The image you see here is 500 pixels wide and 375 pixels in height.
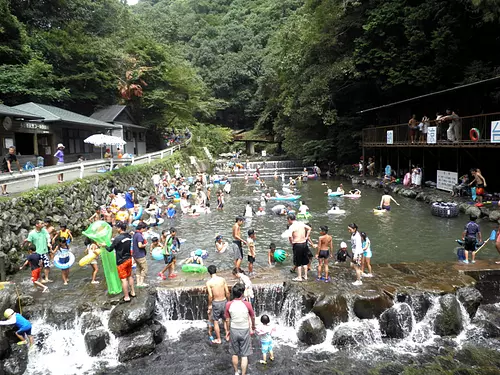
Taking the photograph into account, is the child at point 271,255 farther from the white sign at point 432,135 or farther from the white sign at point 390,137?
the white sign at point 390,137

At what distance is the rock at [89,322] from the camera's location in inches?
353

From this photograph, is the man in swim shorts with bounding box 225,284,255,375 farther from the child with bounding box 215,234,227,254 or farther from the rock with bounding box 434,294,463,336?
the child with bounding box 215,234,227,254

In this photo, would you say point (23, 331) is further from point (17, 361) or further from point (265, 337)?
point (265, 337)

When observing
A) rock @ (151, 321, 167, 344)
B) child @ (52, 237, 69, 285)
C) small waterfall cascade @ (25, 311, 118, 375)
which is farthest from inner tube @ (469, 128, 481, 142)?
child @ (52, 237, 69, 285)

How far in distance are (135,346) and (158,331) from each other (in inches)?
28.3

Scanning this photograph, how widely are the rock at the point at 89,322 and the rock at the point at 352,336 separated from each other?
18.8 feet

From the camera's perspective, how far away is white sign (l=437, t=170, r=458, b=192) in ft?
69.8

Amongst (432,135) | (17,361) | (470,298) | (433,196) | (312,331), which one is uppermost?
(432,135)

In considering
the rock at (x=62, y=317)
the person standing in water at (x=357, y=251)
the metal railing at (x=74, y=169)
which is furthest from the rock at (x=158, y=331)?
the metal railing at (x=74, y=169)

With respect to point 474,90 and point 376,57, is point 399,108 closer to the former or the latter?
point 376,57

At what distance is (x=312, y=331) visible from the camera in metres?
8.81

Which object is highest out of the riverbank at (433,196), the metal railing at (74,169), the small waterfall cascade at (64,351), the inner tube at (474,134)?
the inner tube at (474,134)

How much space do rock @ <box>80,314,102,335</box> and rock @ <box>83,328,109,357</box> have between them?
24 cm

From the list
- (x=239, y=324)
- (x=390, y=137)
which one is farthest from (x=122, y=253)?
(x=390, y=137)
